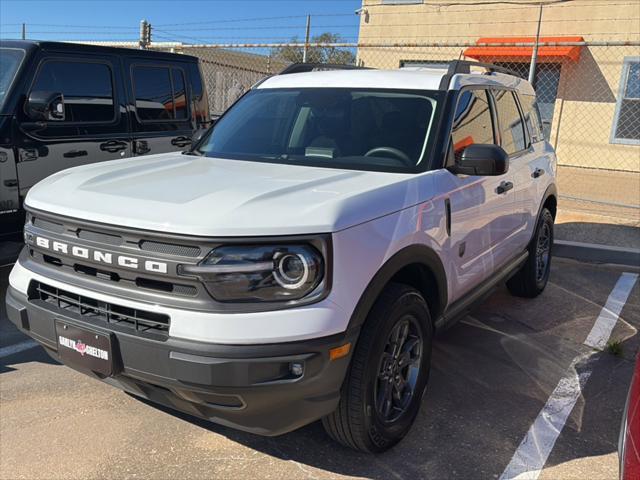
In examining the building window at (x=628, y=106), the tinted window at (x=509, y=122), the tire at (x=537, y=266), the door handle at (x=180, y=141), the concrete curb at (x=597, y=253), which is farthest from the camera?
the building window at (x=628, y=106)

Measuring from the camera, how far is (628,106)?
13742mm

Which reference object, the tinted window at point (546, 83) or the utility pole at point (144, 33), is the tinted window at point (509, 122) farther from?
the tinted window at point (546, 83)

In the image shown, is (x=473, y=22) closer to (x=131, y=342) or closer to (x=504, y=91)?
(x=504, y=91)

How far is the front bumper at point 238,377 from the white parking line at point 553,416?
1.10 m

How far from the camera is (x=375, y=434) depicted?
9.54 ft

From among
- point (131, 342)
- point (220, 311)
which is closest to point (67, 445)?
point (131, 342)

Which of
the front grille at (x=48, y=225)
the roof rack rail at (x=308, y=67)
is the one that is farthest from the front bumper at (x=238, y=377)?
the roof rack rail at (x=308, y=67)

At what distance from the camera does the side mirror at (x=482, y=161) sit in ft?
11.0

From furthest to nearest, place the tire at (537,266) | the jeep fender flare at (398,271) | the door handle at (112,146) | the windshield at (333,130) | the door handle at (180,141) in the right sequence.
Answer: the door handle at (180,141), the door handle at (112,146), the tire at (537,266), the windshield at (333,130), the jeep fender flare at (398,271)

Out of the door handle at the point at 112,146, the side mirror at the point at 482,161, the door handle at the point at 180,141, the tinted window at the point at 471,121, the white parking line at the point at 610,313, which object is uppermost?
the tinted window at the point at 471,121

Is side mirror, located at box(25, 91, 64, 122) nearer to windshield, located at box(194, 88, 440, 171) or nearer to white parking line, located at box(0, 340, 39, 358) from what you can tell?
windshield, located at box(194, 88, 440, 171)

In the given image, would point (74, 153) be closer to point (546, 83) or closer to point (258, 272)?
point (258, 272)

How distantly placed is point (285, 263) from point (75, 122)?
370 cm

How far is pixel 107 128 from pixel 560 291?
456 cm
